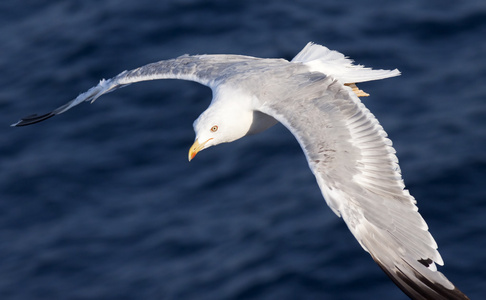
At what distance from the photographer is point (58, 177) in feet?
50.1

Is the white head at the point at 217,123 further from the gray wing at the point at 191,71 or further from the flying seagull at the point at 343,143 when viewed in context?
the gray wing at the point at 191,71

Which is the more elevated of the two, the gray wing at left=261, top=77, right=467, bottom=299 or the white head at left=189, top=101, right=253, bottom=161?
the white head at left=189, top=101, right=253, bottom=161

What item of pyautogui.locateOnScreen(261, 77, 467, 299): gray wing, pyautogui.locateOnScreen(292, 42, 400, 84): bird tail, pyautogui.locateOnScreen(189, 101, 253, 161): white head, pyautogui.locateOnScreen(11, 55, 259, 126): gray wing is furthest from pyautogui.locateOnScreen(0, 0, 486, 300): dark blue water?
pyautogui.locateOnScreen(261, 77, 467, 299): gray wing

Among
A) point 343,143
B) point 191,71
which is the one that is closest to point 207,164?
point 191,71

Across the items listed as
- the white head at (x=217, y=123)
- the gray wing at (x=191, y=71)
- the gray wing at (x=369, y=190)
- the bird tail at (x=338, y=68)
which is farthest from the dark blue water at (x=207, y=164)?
the gray wing at (x=369, y=190)

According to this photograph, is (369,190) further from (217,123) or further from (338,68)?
(338,68)

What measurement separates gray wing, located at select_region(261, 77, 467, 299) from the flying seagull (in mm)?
10

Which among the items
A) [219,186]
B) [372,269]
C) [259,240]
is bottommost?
[372,269]

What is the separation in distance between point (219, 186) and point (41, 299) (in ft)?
11.1

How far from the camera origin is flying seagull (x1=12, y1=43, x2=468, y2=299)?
892 centimetres

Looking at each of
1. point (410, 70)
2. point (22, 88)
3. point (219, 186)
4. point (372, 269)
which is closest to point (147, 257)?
point (219, 186)

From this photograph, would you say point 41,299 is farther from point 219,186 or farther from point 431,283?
point 431,283

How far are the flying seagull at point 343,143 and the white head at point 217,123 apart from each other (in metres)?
0.01

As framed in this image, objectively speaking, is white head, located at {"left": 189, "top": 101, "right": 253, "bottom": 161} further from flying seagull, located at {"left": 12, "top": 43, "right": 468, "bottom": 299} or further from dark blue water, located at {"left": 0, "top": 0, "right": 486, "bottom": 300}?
dark blue water, located at {"left": 0, "top": 0, "right": 486, "bottom": 300}
